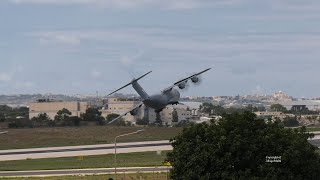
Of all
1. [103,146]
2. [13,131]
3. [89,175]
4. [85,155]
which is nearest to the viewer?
[89,175]

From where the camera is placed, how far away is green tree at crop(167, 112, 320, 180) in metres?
46.1

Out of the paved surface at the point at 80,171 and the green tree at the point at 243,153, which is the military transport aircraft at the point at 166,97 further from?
the green tree at the point at 243,153

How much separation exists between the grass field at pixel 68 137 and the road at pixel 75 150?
9241mm

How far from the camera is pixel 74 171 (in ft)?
245

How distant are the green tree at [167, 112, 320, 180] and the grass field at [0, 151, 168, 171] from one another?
32.5 metres

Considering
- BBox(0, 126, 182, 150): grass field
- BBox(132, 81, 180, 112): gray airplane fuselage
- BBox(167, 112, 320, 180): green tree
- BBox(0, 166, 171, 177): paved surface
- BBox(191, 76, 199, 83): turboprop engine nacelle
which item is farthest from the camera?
BBox(0, 126, 182, 150): grass field

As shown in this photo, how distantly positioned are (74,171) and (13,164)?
19.2 meters

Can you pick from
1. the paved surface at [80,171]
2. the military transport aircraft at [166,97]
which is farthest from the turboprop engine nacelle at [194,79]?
the paved surface at [80,171]

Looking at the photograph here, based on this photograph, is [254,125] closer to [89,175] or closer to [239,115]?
[239,115]

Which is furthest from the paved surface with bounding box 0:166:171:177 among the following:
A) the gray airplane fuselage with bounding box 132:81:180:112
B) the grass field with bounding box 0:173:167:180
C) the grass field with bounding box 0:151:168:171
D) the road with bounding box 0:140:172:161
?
the gray airplane fuselage with bounding box 132:81:180:112

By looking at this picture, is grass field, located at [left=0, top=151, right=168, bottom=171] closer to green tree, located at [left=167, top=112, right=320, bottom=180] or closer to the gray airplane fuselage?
the gray airplane fuselage

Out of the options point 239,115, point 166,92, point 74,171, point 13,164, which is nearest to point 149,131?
point 166,92

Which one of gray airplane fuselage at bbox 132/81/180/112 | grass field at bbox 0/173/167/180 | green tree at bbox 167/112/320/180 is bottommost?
grass field at bbox 0/173/167/180

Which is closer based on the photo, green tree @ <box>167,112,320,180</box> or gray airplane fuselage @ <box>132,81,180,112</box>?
green tree @ <box>167,112,320,180</box>
